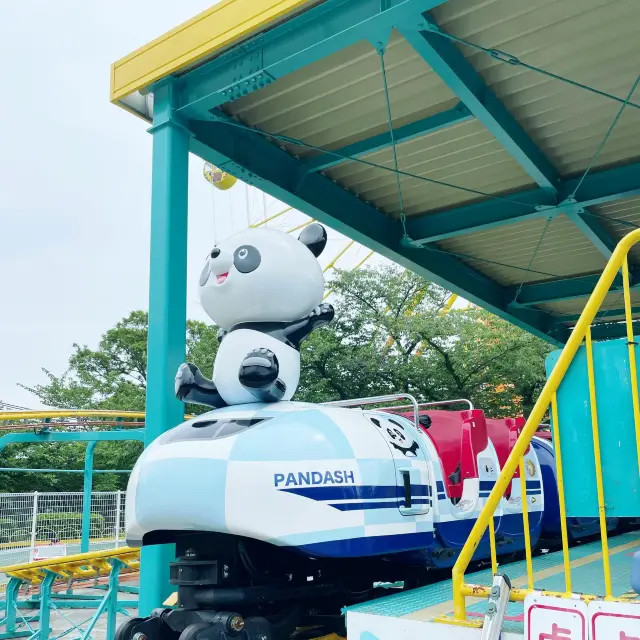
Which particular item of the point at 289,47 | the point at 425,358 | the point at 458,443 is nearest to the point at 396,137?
the point at 289,47

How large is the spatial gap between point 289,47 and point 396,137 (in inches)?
83.0

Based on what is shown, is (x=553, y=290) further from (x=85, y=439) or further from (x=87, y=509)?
(x=87, y=509)

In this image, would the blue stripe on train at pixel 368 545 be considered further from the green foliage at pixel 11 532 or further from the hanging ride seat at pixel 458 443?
the green foliage at pixel 11 532

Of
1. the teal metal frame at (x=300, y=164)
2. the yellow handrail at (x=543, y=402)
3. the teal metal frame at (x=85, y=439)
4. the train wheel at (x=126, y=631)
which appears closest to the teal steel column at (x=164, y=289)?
the teal metal frame at (x=300, y=164)

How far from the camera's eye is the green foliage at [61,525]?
16156mm

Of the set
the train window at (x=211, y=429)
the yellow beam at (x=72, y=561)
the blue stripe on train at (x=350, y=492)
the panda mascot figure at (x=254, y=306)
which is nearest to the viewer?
the blue stripe on train at (x=350, y=492)

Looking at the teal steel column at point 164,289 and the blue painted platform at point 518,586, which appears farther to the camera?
the teal steel column at point 164,289

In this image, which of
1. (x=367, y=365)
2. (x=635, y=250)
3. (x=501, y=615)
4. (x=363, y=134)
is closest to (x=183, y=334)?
(x=363, y=134)

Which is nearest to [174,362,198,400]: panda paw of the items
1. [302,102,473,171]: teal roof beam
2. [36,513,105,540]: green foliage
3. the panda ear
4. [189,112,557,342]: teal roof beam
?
the panda ear

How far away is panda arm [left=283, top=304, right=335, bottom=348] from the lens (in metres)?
5.34

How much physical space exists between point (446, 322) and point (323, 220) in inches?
458

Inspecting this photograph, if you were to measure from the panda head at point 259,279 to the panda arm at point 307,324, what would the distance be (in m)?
0.05

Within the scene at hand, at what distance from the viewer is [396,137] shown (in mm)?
8047

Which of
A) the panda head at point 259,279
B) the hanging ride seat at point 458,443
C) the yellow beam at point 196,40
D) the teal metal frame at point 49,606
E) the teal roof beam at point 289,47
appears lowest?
the teal metal frame at point 49,606
